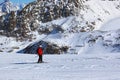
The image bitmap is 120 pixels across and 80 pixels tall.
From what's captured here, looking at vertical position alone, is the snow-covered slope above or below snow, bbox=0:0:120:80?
above

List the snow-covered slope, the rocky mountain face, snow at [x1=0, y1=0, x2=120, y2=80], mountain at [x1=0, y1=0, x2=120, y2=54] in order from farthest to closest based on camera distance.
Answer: the snow-covered slope, the rocky mountain face, mountain at [x1=0, y1=0, x2=120, y2=54], snow at [x1=0, y1=0, x2=120, y2=80]

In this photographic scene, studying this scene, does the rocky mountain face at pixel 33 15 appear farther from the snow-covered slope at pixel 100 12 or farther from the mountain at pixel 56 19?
the snow-covered slope at pixel 100 12

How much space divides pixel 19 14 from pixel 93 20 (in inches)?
1198

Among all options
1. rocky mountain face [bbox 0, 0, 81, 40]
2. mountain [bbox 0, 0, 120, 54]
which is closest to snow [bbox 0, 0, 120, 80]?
mountain [bbox 0, 0, 120, 54]

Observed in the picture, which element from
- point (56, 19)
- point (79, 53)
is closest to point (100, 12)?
point (56, 19)

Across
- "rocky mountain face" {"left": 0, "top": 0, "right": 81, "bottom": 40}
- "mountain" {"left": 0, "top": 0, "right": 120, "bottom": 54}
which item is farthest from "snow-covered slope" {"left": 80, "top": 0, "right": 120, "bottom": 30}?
"rocky mountain face" {"left": 0, "top": 0, "right": 81, "bottom": 40}

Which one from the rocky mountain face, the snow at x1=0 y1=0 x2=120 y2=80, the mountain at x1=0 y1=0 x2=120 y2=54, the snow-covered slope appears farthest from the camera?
the snow-covered slope

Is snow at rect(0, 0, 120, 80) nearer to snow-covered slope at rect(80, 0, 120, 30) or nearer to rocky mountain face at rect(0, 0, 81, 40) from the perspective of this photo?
snow-covered slope at rect(80, 0, 120, 30)

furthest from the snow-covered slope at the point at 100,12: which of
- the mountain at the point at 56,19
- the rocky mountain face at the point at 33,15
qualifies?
the rocky mountain face at the point at 33,15

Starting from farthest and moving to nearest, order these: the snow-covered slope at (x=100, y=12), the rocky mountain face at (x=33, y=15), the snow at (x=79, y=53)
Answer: the snow-covered slope at (x=100, y=12)
the rocky mountain face at (x=33, y=15)
the snow at (x=79, y=53)

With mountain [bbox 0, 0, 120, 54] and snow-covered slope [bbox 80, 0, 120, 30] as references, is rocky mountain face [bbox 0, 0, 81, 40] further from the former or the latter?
snow-covered slope [bbox 80, 0, 120, 30]

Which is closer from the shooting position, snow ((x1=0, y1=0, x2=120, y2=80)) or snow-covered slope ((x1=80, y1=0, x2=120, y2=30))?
snow ((x1=0, y1=0, x2=120, y2=80))

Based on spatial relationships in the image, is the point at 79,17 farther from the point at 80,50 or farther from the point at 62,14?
the point at 80,50

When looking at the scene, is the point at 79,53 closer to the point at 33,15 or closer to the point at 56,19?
the point at 56,19
